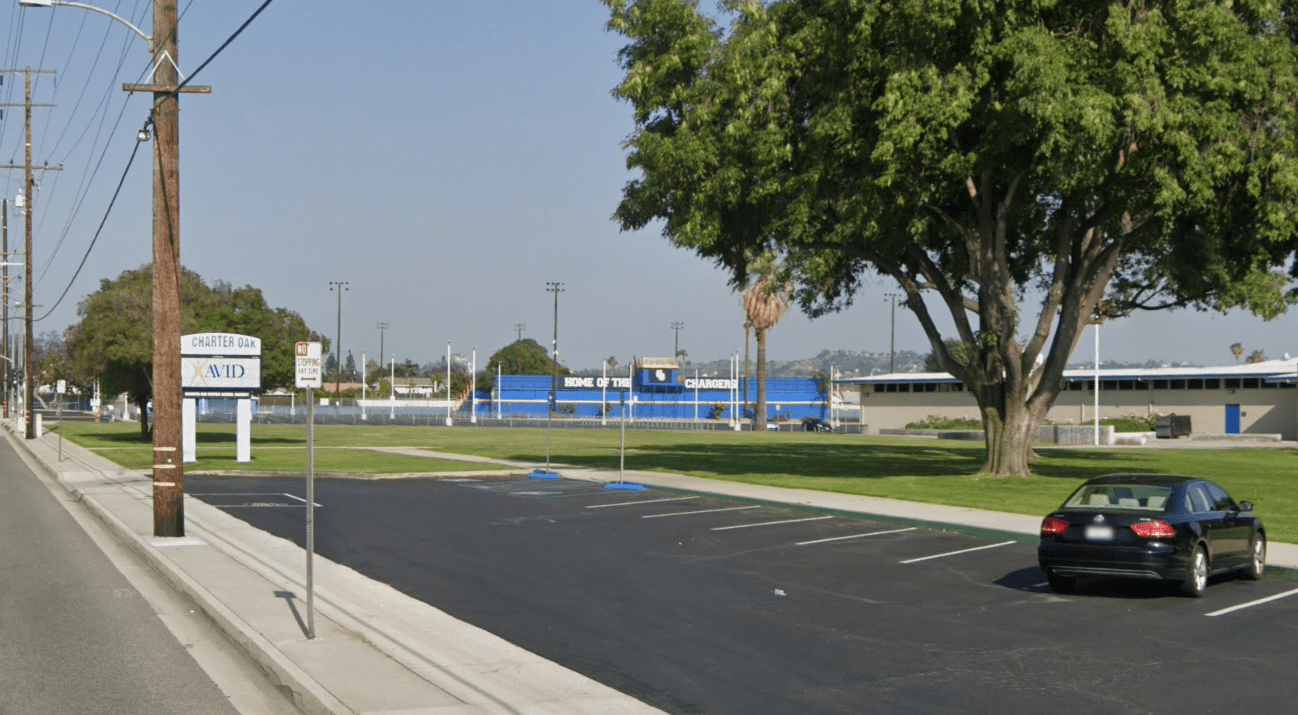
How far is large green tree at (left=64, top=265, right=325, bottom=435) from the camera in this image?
53750 mm

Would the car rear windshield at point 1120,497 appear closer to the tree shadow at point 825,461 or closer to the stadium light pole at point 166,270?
the stadium light pole at point 166,270

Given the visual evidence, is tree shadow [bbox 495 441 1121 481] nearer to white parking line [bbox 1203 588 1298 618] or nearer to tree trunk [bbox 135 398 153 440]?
white parking line [bbox 1203 588 1298 618]

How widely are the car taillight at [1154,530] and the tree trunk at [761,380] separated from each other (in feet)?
241

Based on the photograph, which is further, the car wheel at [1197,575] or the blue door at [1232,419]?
the blue door at [1232,419]

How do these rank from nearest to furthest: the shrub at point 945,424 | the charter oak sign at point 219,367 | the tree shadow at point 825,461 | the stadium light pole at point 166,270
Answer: the stadium light pole at point 166,270 → the tree shadow at point 825,461 → the charter oak sign at point 219,367 → the shrub at point 945,424

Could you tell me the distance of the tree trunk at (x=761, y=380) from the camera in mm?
89188

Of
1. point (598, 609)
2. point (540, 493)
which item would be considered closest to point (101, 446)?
point (540, 493)

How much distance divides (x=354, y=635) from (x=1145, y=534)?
8725 mm

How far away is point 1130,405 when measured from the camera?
80062 mm

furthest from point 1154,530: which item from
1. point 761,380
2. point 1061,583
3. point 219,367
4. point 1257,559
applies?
point 761,380

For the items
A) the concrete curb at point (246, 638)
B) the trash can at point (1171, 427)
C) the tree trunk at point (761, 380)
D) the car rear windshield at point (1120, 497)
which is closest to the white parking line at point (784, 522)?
the car rear windshield at point (1120, 497)

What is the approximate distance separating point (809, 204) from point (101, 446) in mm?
35626

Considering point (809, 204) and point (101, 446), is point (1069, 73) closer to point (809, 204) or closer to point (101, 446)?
point (809, 204)

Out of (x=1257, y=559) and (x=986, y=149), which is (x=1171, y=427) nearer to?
(x=986, y=149)
